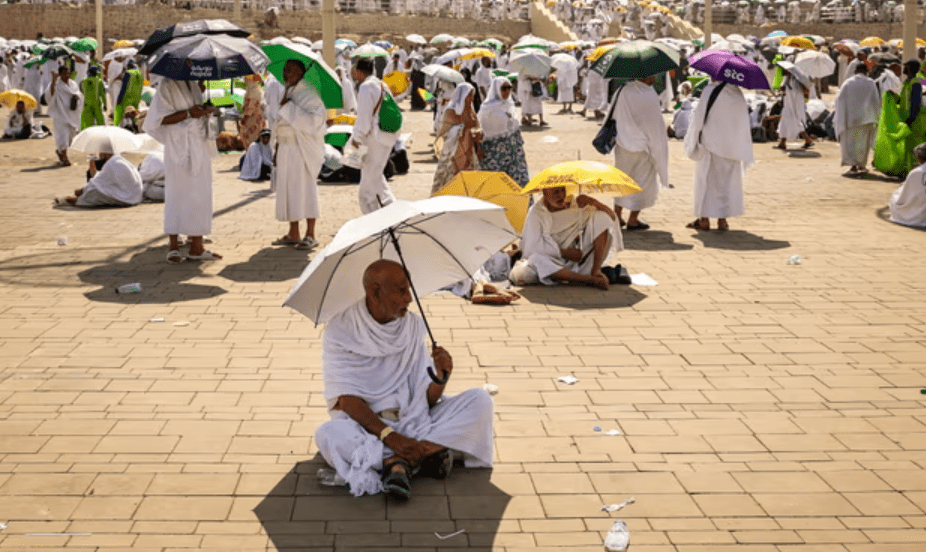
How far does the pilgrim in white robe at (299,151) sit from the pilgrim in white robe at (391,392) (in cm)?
511

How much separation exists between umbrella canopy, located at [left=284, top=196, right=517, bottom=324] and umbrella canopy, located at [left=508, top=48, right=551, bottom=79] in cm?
1629

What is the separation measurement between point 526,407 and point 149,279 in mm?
4127

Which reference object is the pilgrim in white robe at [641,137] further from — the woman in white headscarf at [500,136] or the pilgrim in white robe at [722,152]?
the woman in white headscarf at [500,136]

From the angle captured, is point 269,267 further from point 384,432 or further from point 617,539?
point 617,539

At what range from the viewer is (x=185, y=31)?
28.6 ft

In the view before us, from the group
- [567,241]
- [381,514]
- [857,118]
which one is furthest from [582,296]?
[857,118]

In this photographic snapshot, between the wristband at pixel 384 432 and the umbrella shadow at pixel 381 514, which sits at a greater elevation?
the wristband at pixel 384 432

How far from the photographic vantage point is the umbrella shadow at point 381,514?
13.1 ft

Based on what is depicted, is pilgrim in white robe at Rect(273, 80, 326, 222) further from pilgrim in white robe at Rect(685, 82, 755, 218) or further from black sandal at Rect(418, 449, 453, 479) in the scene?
black sandal at Rect(418, 449, 453, 479)

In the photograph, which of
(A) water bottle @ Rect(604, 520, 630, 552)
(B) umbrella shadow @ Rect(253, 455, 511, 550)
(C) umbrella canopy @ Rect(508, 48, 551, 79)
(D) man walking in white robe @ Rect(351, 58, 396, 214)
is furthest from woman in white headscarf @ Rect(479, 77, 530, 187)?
(C) umbrella canopy @ Rect(508, 48, 551, 79)

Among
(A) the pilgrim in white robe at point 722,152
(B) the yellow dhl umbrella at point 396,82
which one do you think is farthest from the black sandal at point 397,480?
(B) the yellow dhl umbrella at point 396,82

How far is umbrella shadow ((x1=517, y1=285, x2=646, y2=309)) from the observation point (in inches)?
303

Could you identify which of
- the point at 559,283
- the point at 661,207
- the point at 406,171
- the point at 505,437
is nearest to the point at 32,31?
the point at 406,171

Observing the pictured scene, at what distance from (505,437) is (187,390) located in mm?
1795
